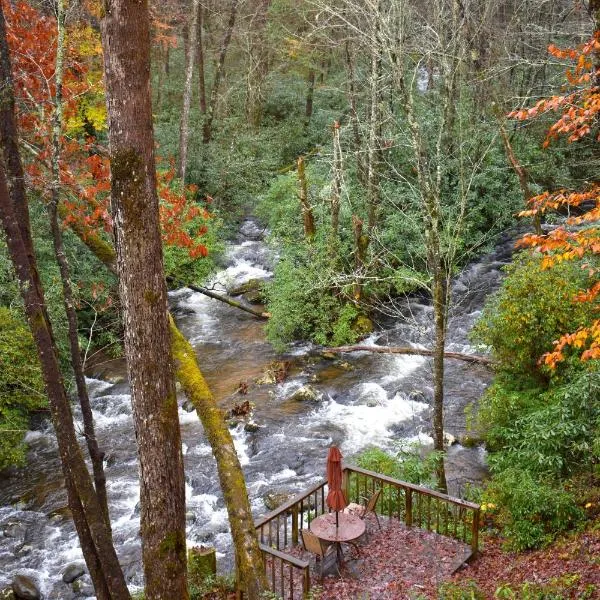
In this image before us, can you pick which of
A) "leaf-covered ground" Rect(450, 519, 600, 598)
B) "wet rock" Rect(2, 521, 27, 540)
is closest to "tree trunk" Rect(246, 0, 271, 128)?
"wet rock" Rect(2, 521, 27, 540)

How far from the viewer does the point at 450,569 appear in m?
7.84

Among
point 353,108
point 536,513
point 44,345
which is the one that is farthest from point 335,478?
point 353,108

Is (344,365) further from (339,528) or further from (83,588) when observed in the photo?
(83,588)

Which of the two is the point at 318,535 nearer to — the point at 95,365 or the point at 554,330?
the point at 554,330

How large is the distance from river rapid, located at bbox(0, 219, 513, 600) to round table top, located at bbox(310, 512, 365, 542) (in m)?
2.34

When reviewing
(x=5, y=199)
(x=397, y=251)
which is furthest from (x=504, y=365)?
(x=5, y=199)

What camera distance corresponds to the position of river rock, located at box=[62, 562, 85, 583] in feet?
30.8

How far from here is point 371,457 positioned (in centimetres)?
1007

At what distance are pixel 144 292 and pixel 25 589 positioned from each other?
683 cm

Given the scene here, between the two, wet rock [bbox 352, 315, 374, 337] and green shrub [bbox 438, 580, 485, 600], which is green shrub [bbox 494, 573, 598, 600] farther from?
wet rock [bbox 352, 315, 374, 337]

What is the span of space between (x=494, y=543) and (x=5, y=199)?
7.70 m

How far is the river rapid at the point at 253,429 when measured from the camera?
10.3 m

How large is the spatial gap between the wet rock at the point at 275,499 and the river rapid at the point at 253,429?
0.36ft

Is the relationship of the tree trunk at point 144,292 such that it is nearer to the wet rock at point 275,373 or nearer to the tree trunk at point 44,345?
the tree trunk at point 44,345
